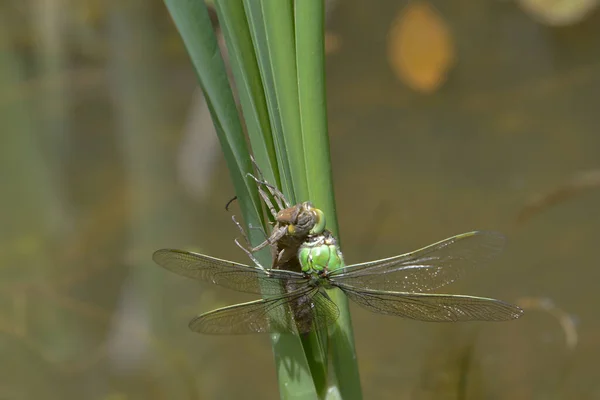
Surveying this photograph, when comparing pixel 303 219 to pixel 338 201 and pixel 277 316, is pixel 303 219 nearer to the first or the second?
pixel 277 316

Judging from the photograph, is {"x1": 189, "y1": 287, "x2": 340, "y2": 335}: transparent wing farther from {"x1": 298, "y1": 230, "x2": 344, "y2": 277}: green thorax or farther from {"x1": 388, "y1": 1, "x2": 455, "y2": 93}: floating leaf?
{"x1": 388, "y1": 1, "x2": 455, "y2": 93}: floating leaf

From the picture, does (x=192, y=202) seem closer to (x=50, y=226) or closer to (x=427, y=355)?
(x=50, y=226)

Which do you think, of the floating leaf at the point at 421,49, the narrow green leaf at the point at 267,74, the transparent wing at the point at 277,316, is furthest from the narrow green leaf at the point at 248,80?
the floating leaf at the point at 421,49

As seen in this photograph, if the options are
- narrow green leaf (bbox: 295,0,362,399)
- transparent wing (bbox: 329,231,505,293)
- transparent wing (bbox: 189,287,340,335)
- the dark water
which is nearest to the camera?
narrow green leaf (bbox: 295,0,362,399)

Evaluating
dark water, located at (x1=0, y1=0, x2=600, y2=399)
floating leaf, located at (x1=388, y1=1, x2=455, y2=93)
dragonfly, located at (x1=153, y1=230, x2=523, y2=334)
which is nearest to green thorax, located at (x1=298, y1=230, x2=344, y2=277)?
dragonfly, located at (x1=153, y1=230, x2=523, y2=334)

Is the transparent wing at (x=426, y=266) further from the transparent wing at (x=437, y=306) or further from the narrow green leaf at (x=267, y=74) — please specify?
the narrow green leaf at (x=267, y=74)

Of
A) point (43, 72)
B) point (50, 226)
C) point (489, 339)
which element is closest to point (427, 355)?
point (489, 339)

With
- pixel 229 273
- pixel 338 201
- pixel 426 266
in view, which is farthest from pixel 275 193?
pixel 338 201
